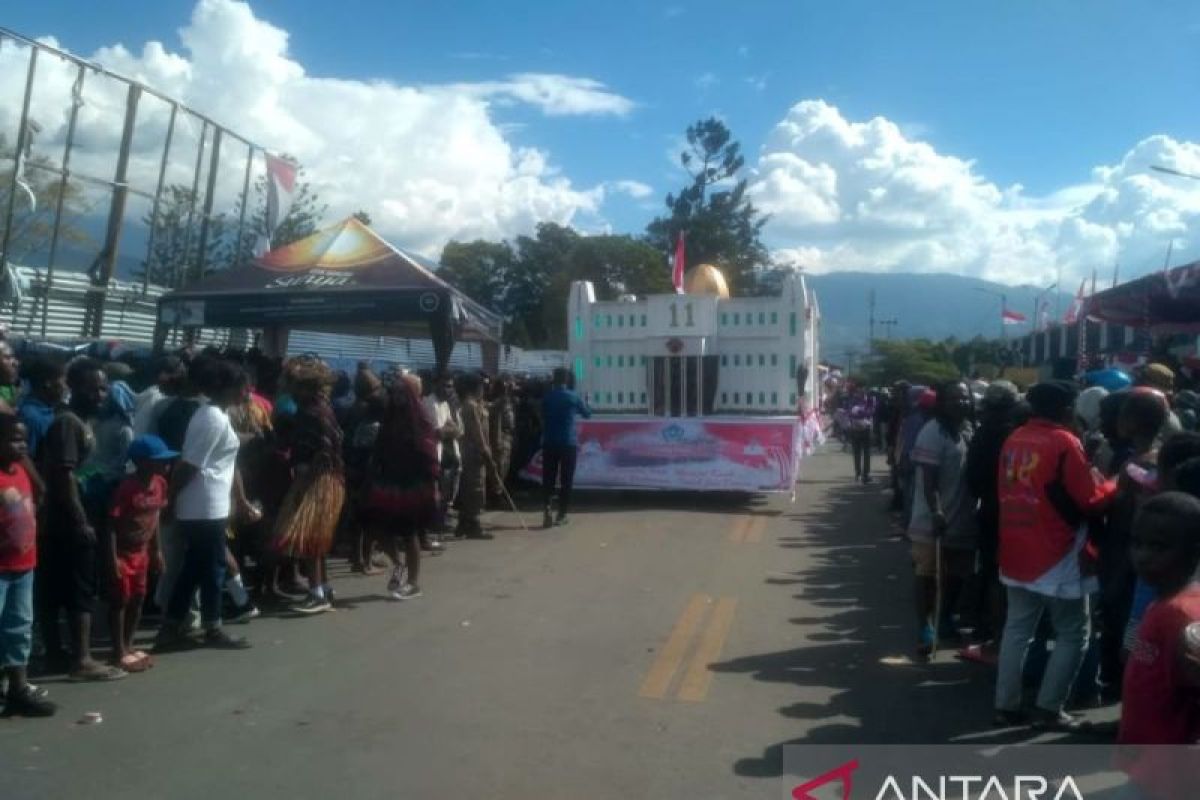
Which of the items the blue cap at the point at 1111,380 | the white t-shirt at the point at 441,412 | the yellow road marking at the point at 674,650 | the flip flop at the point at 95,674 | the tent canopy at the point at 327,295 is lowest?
the flip flop at the point at 95,674

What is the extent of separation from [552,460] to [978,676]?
7.04 metres

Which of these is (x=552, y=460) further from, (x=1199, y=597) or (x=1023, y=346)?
(x=1023, y=346)

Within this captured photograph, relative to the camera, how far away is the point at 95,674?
6.57 metres

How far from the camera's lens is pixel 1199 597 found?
2.86 metres

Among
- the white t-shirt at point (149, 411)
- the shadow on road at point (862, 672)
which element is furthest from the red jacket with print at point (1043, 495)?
the white t-shirt at point (149, 411)

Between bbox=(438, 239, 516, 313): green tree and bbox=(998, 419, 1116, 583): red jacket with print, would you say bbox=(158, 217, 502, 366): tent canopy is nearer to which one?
bbox=(998, 419, 1116, 583): red jacket with print

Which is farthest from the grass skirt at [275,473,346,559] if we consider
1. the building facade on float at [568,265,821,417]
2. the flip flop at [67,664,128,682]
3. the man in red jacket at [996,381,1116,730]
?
the building facade on float at [568,265,821,417]

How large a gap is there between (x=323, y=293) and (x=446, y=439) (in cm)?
236

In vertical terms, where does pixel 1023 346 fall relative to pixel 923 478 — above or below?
above

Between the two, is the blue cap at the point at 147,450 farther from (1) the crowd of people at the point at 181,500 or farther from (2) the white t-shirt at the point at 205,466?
(2) the white t-shirt at the point at 205,466

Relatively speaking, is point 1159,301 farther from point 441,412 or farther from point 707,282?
point 707,282

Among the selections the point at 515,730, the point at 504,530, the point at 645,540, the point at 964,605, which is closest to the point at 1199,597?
the point at 515,730

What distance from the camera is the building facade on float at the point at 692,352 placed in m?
16.1

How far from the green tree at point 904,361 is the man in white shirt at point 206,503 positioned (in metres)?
40.7
